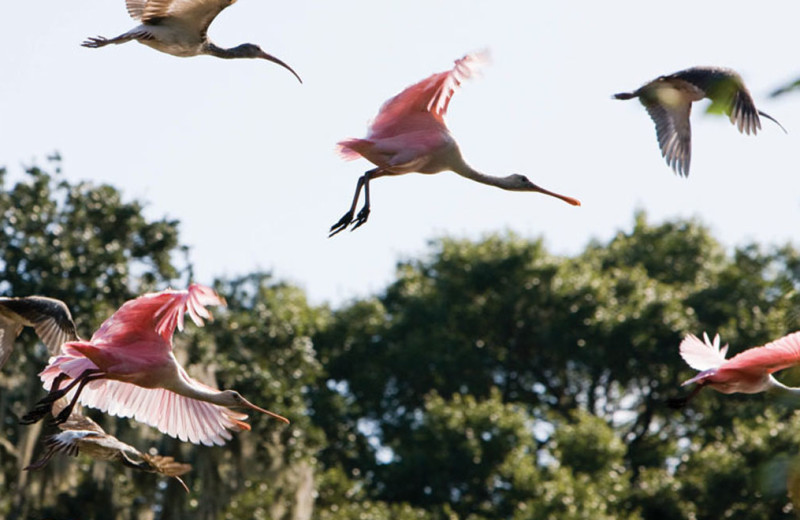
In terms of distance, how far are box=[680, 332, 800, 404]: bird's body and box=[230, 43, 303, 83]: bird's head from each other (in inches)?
179

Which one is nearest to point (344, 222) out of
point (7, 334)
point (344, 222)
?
point (344, 222)

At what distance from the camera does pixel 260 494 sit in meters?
20.0

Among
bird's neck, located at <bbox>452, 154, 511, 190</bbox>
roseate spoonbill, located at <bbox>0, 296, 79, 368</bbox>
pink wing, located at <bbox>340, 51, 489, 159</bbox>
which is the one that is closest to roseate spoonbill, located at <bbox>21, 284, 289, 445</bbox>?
roseate spoonbill, located at <bbox>0, 296, 79, 368</bbox>

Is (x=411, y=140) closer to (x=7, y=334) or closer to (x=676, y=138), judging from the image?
(x=676, y=138)

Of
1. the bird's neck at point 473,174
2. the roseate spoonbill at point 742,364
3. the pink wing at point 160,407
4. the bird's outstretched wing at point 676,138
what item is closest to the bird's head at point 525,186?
the bird's neck at point 473,174

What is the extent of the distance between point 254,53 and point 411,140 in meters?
2.93

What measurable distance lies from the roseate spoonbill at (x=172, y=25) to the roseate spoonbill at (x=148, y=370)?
2137mm

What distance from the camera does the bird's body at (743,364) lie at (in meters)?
3.59

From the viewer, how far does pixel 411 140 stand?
5906 millimetres

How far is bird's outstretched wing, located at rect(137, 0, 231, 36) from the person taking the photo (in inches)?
288

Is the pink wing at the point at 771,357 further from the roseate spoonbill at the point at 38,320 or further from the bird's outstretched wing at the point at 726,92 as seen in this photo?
the roseate spoonbill at the point at 38,320

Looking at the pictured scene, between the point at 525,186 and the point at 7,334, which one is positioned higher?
the point at 525,186

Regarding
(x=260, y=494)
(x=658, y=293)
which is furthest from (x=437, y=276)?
(x=260, y=494)

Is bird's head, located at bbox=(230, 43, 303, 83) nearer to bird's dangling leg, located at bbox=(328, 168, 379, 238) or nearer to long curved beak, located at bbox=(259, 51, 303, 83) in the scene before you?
long curved beak, located at bbox=(259, 51, 303, 83)
